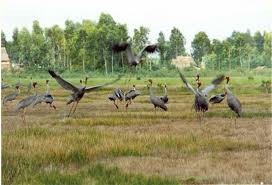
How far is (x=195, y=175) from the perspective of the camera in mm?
6844

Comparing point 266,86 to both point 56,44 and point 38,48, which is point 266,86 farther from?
point 38,48

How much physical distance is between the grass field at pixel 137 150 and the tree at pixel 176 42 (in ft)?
5.06

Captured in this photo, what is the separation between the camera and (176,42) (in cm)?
1113

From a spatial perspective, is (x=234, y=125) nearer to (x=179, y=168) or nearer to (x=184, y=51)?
(x=184, y=51)

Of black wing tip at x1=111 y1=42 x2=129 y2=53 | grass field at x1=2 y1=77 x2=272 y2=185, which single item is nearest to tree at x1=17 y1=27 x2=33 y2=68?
grass field at x1=2 y1=77 x2=272 y2=185

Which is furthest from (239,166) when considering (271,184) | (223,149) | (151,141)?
(151,141)

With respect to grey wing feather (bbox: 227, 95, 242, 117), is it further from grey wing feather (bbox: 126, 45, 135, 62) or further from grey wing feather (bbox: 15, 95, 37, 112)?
grey wing feather (bbox: 15, 95, 37, 112)

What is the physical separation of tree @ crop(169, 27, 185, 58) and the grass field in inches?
60.8

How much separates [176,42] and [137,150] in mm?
3554

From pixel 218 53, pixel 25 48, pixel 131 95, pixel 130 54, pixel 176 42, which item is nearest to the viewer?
pixel 130 54

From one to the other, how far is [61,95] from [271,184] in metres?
15.0

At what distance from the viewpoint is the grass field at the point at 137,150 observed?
21.9 ft

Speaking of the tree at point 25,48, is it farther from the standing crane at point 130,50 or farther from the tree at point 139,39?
the tree at point 139,39

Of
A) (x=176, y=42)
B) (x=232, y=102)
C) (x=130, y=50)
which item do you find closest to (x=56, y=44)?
(x=130, y=50)
